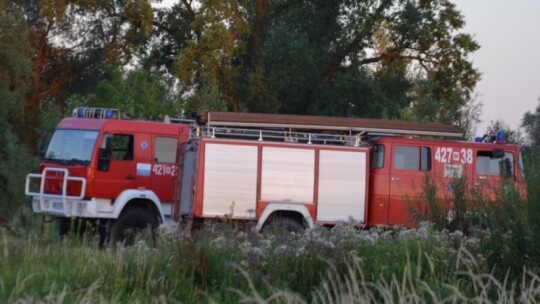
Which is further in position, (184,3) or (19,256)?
(184,3)

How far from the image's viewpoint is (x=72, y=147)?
2270 centimetres

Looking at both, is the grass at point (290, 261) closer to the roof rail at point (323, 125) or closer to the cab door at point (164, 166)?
the cab door at point (164, 166)

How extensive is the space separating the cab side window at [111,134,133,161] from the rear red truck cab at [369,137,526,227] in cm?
495

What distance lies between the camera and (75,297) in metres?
10.4

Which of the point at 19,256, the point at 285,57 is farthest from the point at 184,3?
the point at 19,256

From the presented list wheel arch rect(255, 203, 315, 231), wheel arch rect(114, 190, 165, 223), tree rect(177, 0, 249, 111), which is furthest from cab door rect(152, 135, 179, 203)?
tree rect(177, 0, 249, 111)

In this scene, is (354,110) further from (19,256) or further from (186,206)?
(19,256)

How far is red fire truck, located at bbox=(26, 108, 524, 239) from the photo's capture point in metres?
21.8

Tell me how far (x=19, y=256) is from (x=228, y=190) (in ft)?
29.7

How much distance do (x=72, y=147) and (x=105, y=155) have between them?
35.4 inches

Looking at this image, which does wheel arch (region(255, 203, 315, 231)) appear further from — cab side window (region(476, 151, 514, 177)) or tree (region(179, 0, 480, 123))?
tree (region(179, 0, 480, 123))

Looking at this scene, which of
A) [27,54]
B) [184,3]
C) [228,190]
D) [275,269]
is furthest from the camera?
[184,3]

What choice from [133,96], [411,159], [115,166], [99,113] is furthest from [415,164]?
[133,96]

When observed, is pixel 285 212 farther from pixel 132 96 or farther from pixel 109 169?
pixel 132 96
